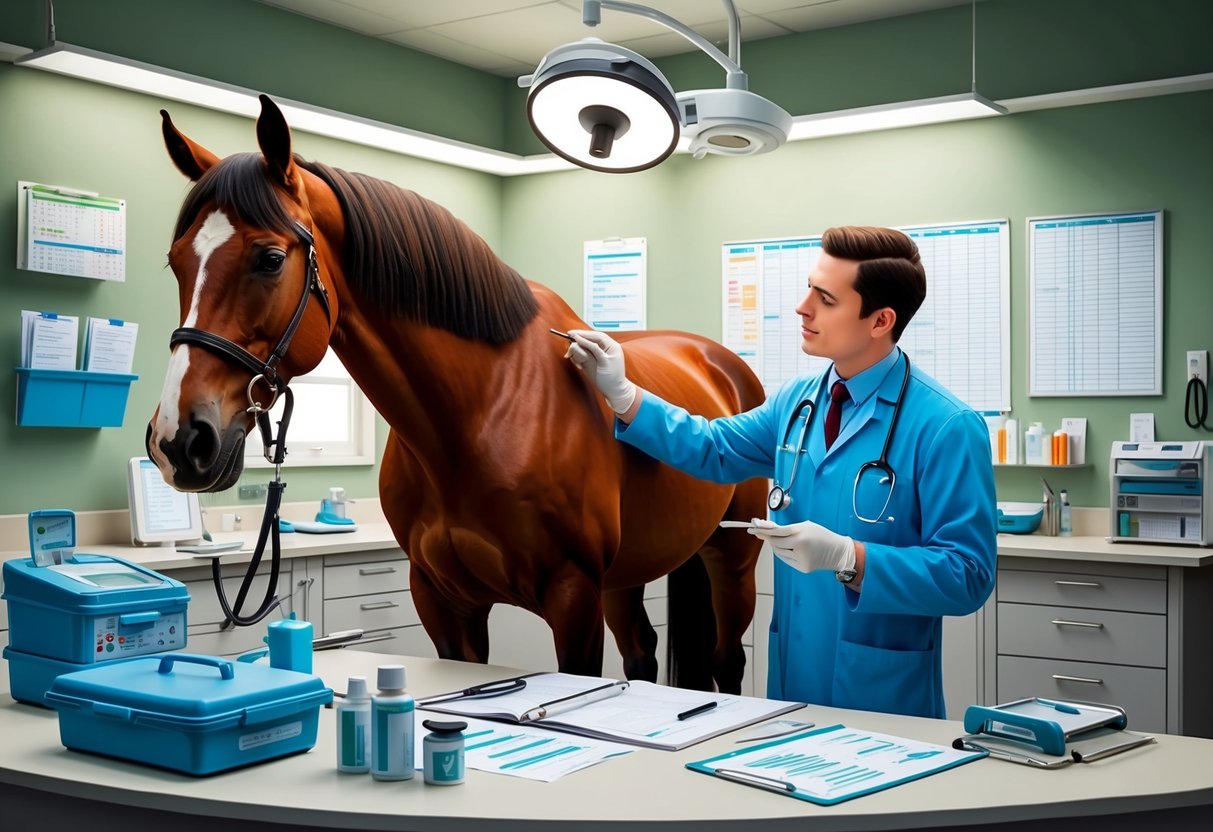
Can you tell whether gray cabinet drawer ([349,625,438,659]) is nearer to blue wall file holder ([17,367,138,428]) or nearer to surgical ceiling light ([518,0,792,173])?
blue wall file holder ([17,367,138,428])

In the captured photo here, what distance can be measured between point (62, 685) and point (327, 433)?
3507mm

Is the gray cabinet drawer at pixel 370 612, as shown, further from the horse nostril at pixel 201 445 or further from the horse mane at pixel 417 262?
the horse nostril at pixel 201 445

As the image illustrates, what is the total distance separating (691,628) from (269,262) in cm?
194

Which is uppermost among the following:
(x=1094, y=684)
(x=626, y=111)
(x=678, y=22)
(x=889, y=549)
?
(x=678, y=22)

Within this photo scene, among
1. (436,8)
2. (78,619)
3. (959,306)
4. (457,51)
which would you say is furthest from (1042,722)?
(457,51)

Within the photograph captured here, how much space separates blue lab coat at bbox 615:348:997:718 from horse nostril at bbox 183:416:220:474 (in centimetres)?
105

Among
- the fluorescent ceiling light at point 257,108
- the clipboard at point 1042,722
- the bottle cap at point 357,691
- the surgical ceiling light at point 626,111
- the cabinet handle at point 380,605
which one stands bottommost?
the cabinet handle at point 380,605

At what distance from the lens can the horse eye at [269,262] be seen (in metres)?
1.83

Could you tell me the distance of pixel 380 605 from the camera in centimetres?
422

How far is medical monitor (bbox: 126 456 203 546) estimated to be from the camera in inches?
153

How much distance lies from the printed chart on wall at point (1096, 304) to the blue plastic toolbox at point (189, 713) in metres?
3.58

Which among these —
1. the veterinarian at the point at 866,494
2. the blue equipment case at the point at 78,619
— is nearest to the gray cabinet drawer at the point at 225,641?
the blue equipment case at the point at 78,619

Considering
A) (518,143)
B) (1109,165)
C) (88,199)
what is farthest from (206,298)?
(518,143)

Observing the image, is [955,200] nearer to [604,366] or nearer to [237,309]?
[604,366]
